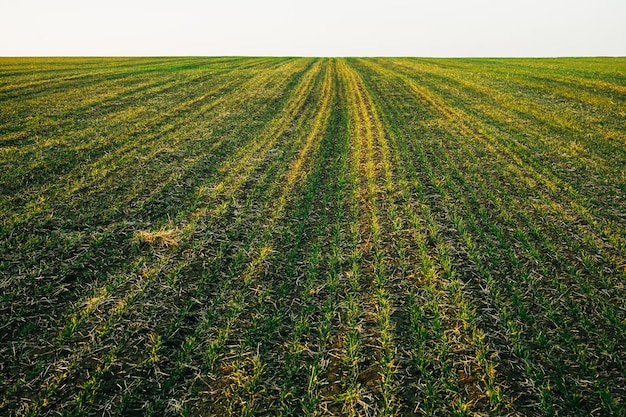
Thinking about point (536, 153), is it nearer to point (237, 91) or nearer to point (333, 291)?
point (333, 291)

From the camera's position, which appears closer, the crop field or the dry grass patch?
the crop field

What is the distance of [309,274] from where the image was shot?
589 centimetres

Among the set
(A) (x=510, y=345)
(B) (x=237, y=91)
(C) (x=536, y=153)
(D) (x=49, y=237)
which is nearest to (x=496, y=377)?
(A) (x=510, y=345)

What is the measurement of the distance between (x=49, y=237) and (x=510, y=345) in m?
7.84

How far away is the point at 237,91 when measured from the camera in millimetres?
22953

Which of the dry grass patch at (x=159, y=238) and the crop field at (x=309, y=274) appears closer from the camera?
the crop field at (x=309, y=274)

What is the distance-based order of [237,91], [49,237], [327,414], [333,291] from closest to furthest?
1. [327,414]
2. [333,291]
3. [49,237]
4. [237,91]

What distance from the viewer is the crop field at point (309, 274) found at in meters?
3.91

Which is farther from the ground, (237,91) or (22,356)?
(237,91)

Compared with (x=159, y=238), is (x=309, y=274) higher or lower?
lower

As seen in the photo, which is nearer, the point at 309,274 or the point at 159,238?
the point at 309,274

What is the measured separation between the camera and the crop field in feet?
12.8

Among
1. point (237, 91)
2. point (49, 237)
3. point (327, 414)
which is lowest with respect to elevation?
point (327, 414)

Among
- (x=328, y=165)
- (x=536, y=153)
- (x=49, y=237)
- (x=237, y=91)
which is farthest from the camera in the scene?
(x=237, y=91)
